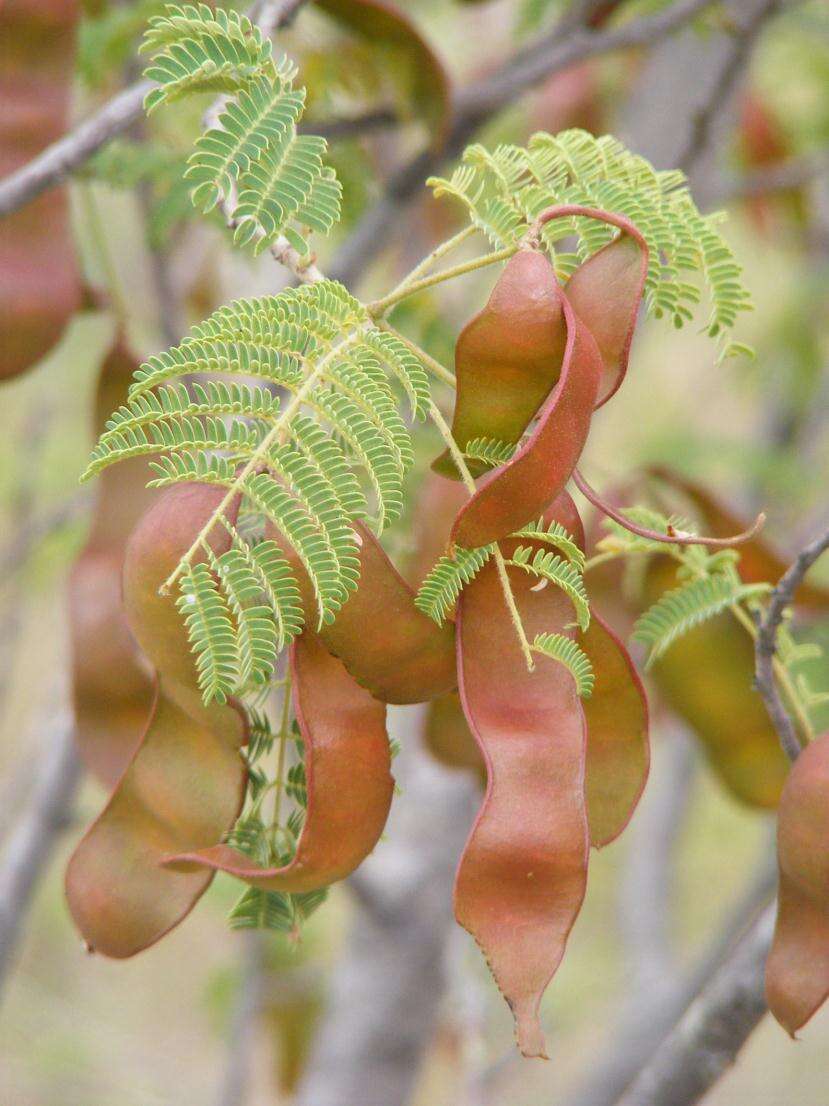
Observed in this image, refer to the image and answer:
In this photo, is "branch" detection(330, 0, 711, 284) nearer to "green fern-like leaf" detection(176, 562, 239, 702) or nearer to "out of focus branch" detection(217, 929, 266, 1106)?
"green fern-like leaf" detection(176, 562, 239, 702)

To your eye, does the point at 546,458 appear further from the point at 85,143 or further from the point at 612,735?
the point at 85,143

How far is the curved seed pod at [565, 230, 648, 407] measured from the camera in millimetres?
660

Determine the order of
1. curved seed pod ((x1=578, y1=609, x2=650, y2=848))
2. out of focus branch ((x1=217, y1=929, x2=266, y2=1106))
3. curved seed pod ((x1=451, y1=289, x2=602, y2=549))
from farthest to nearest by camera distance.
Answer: out of focus branch ((x1=217, y1=929, x2=266, y2=1106))
curved seed pod ((x1=578, y1=609, x2=650, y2=848))
curved seed pod ((x1=451, y1=289, x2=602, y2=549))

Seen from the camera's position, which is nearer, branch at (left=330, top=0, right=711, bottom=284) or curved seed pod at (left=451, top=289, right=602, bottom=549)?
curved seed pod at (left=451, top=289, right=602, bottom=549)

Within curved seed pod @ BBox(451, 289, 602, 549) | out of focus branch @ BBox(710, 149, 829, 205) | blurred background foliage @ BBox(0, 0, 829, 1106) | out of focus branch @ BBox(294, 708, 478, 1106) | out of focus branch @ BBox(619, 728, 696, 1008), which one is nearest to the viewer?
curved seed pod @ BBox(451, 289, 602, 549)

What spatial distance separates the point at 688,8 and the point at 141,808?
1084mm

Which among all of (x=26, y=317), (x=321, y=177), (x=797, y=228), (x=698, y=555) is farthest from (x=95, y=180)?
(x=797, y=228)

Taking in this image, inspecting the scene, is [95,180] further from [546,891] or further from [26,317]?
[546,891]

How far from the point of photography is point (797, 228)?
105 inches

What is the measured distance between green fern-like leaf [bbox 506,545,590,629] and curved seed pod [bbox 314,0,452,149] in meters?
0.70

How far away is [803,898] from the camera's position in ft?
2.44

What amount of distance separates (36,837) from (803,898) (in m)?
1.15

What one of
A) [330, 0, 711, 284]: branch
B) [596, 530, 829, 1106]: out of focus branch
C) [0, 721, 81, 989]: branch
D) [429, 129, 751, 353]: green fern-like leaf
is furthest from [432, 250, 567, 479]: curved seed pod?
[0, 721, 81, 989]: branch

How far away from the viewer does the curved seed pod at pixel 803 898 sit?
712 millimetres
